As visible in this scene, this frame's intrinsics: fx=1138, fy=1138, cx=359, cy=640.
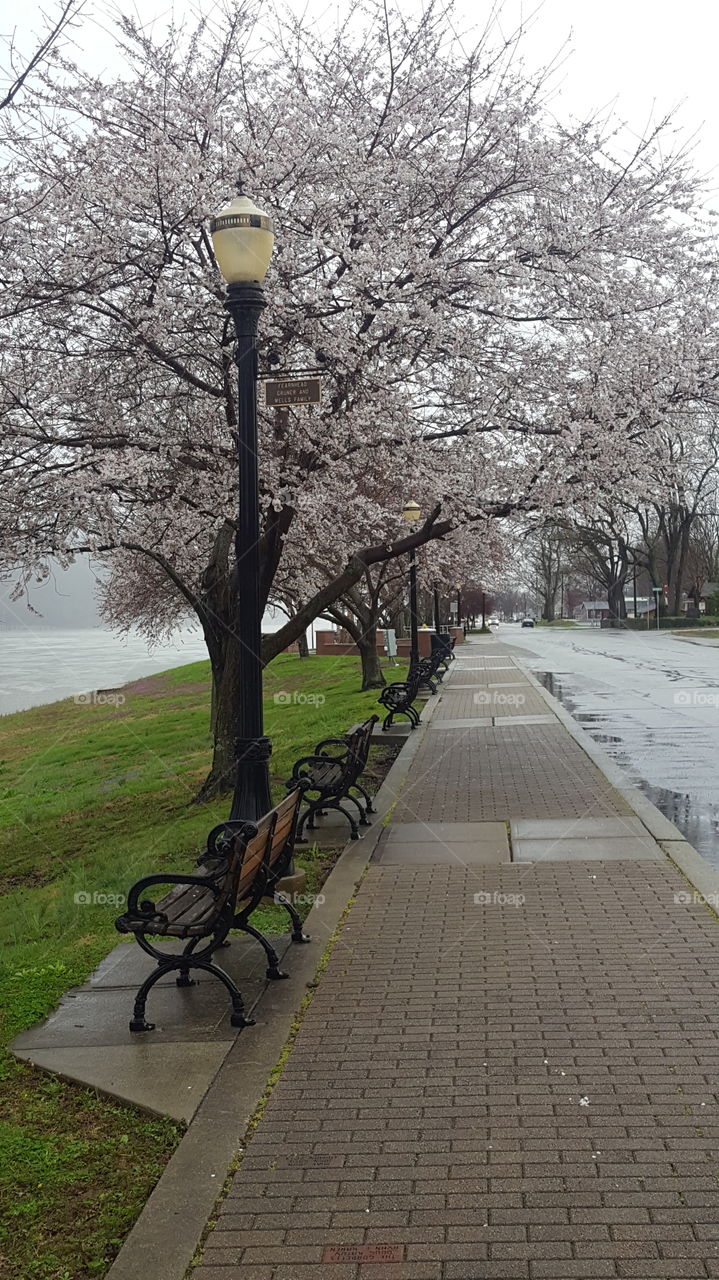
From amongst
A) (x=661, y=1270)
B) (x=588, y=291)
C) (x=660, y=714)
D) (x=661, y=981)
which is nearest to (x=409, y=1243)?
(x=661, y=1270)

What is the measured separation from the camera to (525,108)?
11156 mm

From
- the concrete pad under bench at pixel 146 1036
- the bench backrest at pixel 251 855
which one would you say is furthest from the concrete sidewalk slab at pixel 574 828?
the bench backrest at pixel 251 855

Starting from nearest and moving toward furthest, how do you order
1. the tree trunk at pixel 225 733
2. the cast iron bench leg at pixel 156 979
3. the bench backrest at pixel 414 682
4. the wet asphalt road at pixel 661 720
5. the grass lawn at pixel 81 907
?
the grass lawn at pixel 81 907
the cast iron bench leg at pixel 156 979
the wet asphalt road at pixel 661 720
the tree trunk at pixel 225 733
the bench backrest at pixel 414 682

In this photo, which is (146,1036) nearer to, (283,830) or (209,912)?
(209,912)

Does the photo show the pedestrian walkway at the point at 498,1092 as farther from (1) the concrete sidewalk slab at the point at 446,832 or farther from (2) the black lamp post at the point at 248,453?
(2) the black lamp post at the point at 248,453

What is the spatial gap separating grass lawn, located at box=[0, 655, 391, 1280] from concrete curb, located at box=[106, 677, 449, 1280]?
9 centimetres

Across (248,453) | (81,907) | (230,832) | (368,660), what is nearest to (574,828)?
(230,832)

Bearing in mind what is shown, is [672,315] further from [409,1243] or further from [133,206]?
[409,1243]

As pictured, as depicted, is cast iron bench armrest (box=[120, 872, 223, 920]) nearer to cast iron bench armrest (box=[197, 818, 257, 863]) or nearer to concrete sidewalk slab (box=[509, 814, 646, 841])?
cast iron bench armrest (box=[197, 818, 257, 863])

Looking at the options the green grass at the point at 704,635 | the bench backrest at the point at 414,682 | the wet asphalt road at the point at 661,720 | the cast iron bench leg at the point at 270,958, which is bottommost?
the green grass at the point at 704,635

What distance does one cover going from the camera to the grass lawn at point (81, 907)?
3699 millimetres

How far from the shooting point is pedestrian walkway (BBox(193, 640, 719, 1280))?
342 cm

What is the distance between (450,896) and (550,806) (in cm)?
336

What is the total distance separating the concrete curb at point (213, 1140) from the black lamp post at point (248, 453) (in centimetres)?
123
